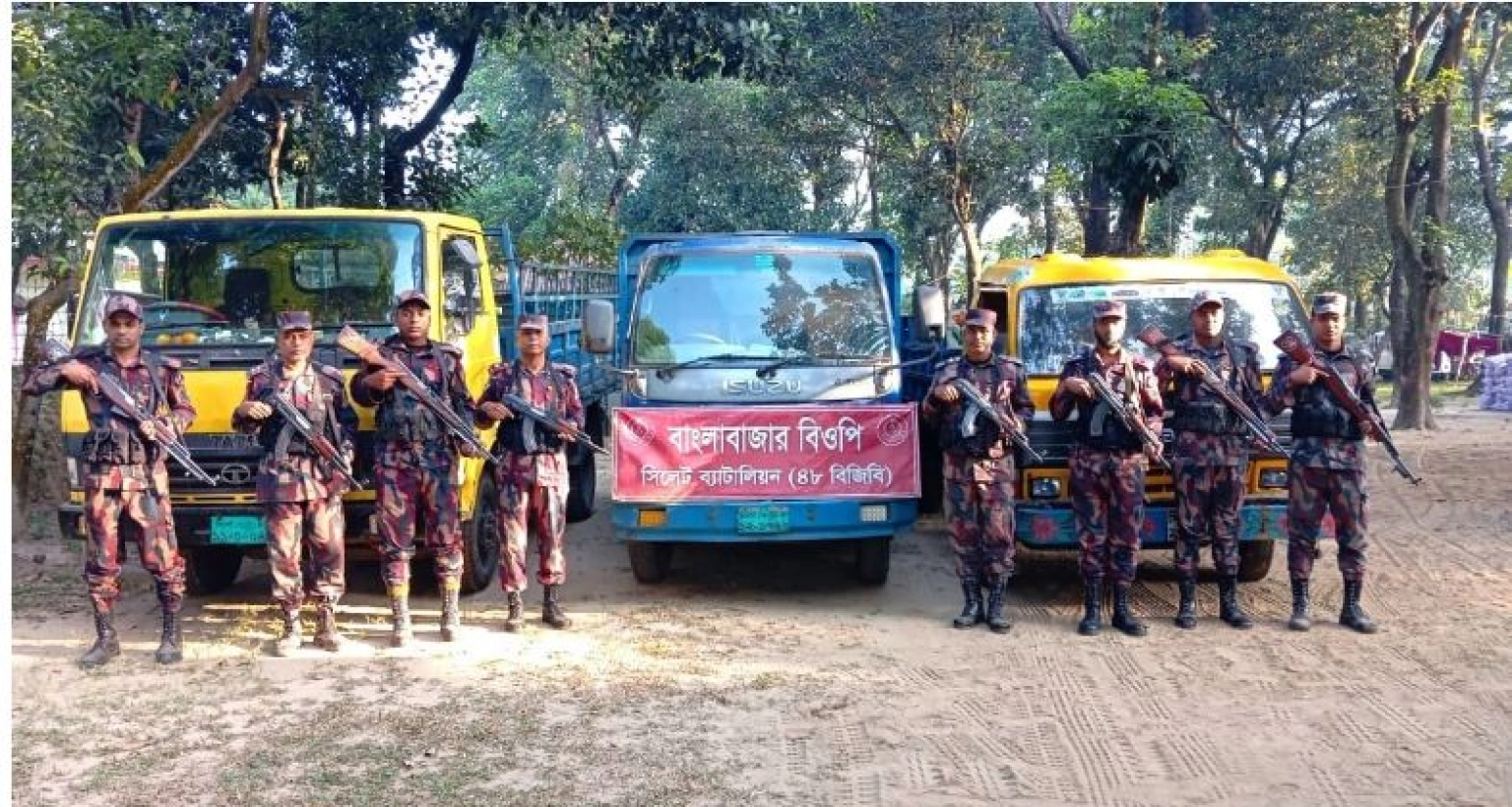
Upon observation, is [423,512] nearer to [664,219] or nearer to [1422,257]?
[1422,257]

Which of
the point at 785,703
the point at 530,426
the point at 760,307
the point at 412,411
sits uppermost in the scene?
the point at 760,307

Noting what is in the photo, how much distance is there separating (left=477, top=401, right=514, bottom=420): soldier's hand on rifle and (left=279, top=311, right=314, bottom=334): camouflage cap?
97 centimetres

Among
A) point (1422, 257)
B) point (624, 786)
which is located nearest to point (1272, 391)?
point (624, 786)

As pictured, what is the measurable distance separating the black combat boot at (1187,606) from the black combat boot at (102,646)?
5.57 metres

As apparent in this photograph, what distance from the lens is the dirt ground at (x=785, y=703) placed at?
4.81 meters

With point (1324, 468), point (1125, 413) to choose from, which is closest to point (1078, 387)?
point (1125, 413)

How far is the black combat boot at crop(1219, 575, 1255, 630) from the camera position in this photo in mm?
7062

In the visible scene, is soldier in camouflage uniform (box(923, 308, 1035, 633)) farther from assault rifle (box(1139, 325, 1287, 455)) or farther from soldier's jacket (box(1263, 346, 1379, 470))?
soldier's jacket (box(1263, 346, 1379, 470))

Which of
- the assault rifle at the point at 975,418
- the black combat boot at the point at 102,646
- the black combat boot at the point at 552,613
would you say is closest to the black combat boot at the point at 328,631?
the black combat boot at the point at 102,646

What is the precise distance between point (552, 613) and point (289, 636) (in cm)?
137

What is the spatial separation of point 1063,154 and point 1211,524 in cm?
895

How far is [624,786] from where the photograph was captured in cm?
477

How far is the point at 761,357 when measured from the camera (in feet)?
25.3

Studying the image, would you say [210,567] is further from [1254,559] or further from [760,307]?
[1254,559]
